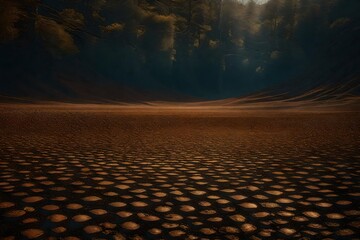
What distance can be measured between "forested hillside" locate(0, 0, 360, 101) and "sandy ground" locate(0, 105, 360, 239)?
19.7 m

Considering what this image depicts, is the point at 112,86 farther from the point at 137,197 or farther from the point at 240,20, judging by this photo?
the point at 137,197

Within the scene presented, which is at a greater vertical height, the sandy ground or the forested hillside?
the forested hillside

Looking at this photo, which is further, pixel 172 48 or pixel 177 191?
pixel 172 48

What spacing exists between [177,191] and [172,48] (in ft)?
125

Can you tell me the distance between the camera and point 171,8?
43938 mm

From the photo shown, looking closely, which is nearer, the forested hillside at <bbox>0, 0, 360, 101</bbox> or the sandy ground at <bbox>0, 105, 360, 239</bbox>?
the sandy ground at <bbox>0, 105, 360, 239</bbox>

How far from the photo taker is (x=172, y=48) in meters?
40.3

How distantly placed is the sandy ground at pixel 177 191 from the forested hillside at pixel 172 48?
19.7 m

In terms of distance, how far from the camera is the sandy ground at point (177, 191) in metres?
2.51

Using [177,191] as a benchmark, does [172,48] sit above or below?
above

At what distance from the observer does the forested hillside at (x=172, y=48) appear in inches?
1080

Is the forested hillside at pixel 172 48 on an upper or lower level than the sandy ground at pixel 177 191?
upper

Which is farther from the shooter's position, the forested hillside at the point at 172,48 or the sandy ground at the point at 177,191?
the forested hillside at the point at 172,48

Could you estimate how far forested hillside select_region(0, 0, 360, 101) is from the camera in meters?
27.4
